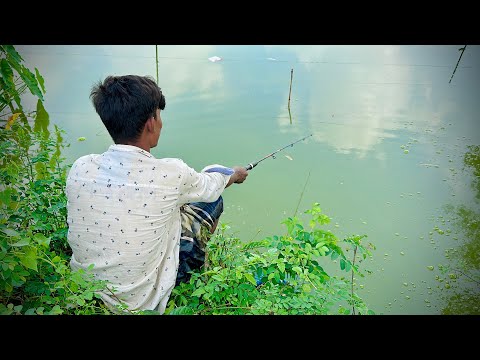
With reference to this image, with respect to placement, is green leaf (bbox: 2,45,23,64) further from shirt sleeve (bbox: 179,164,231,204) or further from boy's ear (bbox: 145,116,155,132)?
shirt sleeve (bbox: 179,164,231,204)

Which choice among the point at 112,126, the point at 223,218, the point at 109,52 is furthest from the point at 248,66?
the point at 112,126

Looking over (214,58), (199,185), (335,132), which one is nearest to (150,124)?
(199,185)

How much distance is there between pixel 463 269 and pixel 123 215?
5.92 ft

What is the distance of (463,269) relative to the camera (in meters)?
2.05

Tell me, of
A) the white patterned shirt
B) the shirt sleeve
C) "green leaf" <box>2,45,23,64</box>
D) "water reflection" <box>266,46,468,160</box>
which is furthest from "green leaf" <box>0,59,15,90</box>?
"water reflection" <box>266,46,468,160</box>

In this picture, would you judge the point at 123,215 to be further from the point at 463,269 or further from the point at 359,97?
the point at 359,97

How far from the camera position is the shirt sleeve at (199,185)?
1.28 m

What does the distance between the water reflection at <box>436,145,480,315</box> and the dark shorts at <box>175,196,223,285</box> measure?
47.5 inches

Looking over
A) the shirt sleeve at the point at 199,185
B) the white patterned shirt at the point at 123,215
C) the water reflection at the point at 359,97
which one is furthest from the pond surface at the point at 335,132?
the white patterned shirt at the point at 123,215

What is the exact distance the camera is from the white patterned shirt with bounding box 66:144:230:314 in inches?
46.0

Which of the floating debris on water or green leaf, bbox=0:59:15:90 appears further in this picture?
the floating debris on water

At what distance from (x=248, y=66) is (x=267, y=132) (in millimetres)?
1769

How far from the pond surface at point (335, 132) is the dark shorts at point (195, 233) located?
705mm

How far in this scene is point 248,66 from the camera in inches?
189
